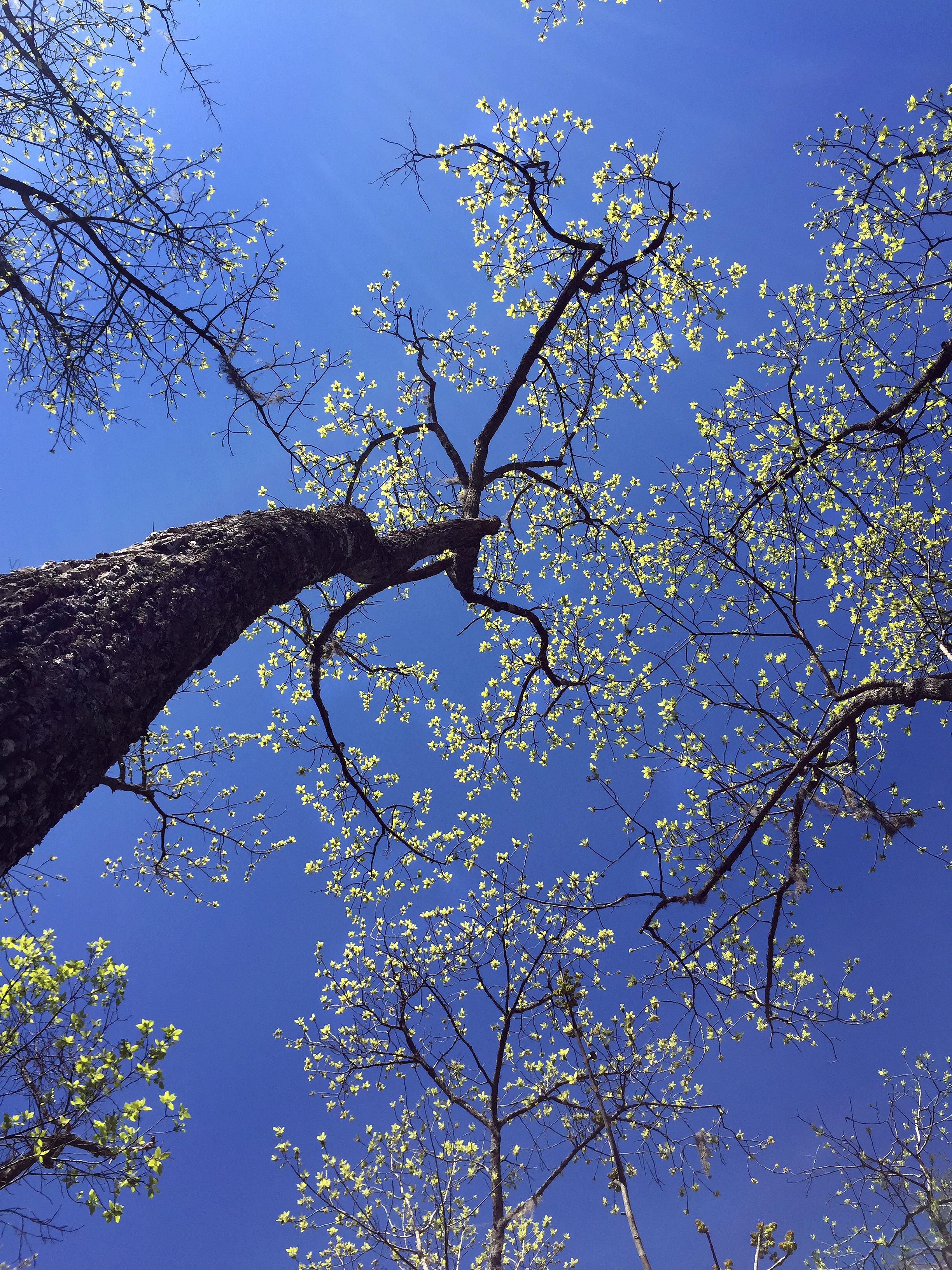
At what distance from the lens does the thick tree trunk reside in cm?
172

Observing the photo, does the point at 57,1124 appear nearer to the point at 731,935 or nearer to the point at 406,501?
the point at 731,935

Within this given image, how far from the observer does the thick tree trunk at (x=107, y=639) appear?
1.72m

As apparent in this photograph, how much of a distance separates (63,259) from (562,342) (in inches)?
205

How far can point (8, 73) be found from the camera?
4156mm

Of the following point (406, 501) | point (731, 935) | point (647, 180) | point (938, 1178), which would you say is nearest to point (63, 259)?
point (406, 501)

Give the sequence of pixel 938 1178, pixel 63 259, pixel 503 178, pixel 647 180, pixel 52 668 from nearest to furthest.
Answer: pixel 52 668 → pixel 63 259 → pixel 647 180 → pixel 503 178 → pixel 938 1178

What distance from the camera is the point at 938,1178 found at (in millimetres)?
6914

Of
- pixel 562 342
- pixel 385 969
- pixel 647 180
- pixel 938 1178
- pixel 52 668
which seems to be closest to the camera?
pixel 52 668

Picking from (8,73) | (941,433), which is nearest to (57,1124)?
(8,73)

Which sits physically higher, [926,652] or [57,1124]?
[926,652]

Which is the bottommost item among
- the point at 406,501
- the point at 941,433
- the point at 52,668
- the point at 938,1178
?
the point at 938,1178

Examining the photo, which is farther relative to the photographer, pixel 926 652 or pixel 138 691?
pixel 926 652

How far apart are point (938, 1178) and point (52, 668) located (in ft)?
33.8

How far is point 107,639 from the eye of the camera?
211cm
